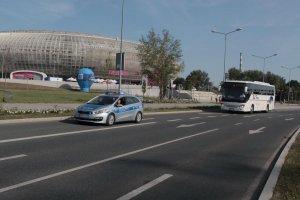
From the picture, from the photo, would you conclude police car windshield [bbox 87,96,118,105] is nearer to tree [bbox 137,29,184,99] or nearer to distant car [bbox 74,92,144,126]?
distant car [bbox 74,92,144,126]

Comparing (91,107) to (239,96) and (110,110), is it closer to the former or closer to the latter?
(110,110)

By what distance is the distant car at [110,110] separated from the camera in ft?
70.5

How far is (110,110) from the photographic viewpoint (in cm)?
2216

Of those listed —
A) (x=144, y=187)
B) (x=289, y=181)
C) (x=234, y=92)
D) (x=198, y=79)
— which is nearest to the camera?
(x=144, y=187)

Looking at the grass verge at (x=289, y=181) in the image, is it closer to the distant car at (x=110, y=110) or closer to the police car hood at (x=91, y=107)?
the distant car at (x=110, y=110)

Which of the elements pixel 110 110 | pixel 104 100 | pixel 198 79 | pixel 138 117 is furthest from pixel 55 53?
pixel 110 110

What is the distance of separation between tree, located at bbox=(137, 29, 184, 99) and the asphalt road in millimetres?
42597

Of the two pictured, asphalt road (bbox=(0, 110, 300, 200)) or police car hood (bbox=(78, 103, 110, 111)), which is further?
police car hood (bbox=(78, 103, 110, 111))

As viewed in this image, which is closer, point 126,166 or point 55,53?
point 126,166

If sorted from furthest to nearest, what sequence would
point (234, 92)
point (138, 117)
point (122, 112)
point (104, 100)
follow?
point (234, 92) → point (138, 117) → point (122, 112) → point (104, 100)

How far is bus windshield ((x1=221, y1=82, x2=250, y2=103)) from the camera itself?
145 ft

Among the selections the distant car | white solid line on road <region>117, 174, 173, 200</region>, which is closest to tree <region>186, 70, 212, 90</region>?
the distant car

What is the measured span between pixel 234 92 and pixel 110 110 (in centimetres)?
2484

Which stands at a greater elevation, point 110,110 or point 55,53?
point 55,53
